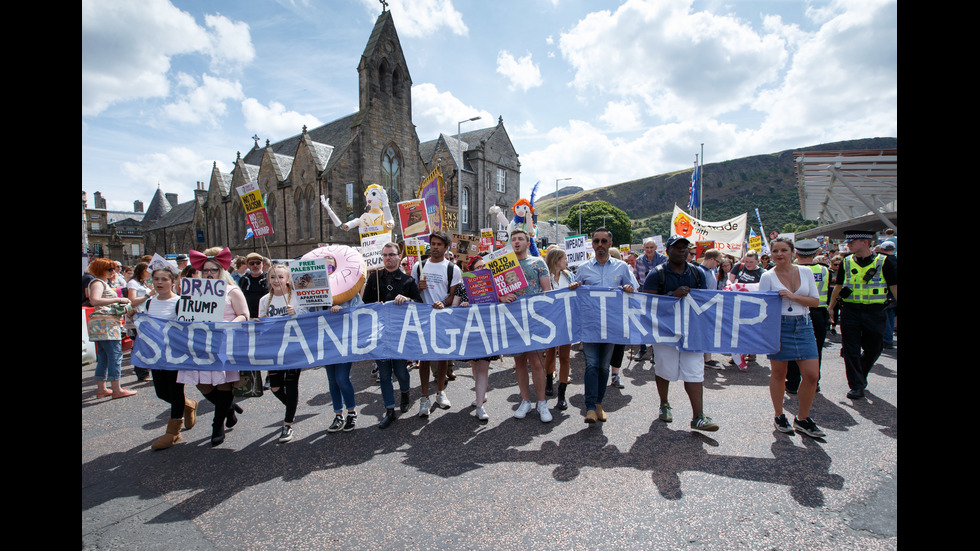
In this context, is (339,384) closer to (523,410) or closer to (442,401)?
(442,401)

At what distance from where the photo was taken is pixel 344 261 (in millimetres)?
5359

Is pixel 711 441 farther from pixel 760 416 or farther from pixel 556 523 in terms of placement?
pixel 556 523

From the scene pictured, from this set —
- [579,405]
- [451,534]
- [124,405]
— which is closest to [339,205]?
[124,405]

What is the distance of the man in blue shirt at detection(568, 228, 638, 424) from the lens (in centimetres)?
489

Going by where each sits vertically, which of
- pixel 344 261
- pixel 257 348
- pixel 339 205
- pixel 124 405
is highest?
pixel 339 205

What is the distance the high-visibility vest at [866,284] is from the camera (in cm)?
562

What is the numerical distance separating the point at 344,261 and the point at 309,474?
2.45 m

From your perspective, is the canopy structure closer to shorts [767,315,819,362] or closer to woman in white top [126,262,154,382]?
shorts [767,315,819,362]

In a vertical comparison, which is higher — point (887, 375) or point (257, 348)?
point (257, 348)

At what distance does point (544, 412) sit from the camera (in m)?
5.05

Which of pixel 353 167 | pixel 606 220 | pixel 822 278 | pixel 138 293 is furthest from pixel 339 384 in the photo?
pixel 606 220

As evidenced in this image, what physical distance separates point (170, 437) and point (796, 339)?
6700 mm

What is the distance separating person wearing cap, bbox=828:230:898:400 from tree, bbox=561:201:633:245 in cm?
7643

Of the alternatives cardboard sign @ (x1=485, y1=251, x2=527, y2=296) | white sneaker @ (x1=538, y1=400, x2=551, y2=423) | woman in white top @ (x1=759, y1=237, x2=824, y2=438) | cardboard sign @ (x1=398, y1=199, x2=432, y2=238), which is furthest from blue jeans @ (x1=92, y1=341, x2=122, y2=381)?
woman in white top @ (x1=759, y1=237, x2=824, y2=438)
